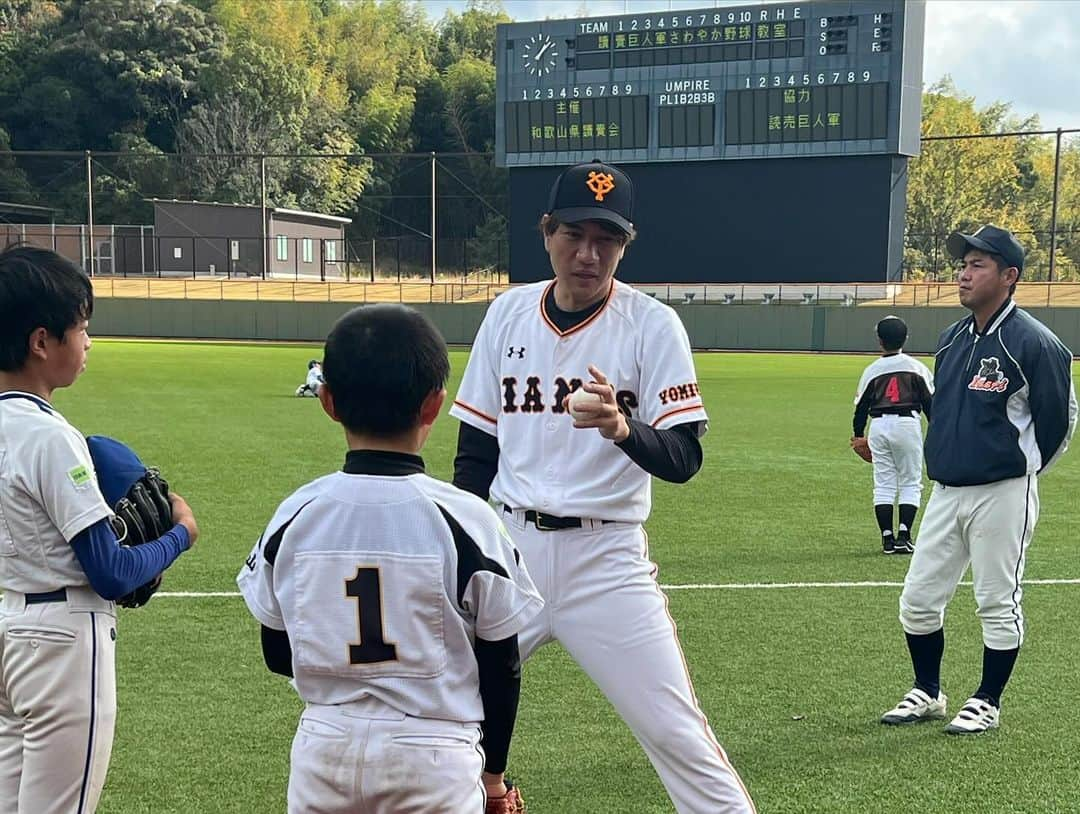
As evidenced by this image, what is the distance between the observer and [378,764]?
7.49 feet

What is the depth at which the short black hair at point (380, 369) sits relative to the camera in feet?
7.34

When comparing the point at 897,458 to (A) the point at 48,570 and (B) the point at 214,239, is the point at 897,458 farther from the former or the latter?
(B) the point at 214,239

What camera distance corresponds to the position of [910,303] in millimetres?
39875

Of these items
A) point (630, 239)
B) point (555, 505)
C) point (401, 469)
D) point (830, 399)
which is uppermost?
point (630, 239)

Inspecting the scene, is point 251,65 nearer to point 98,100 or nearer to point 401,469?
point 98,100

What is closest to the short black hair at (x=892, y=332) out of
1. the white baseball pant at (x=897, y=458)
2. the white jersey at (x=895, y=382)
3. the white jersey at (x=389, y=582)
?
the white jersey at (x=895, y=382)

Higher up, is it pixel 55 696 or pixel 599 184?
pixel 599 184

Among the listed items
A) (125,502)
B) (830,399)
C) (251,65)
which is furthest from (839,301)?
(251,65)

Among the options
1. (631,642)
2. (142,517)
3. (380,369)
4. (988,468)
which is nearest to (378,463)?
(380,369)

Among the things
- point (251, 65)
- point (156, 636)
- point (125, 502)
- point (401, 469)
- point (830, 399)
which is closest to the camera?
point (401, 469)

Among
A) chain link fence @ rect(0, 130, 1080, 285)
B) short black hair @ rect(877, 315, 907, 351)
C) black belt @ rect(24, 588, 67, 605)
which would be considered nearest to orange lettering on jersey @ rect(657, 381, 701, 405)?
black belt @ rect(24, 588, 67, 605)

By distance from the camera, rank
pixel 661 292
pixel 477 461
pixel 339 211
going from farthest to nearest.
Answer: pixel 339 211
pixel 661 292
pixel 477 461

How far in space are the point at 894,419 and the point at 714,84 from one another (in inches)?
1152

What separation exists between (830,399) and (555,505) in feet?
60.1
